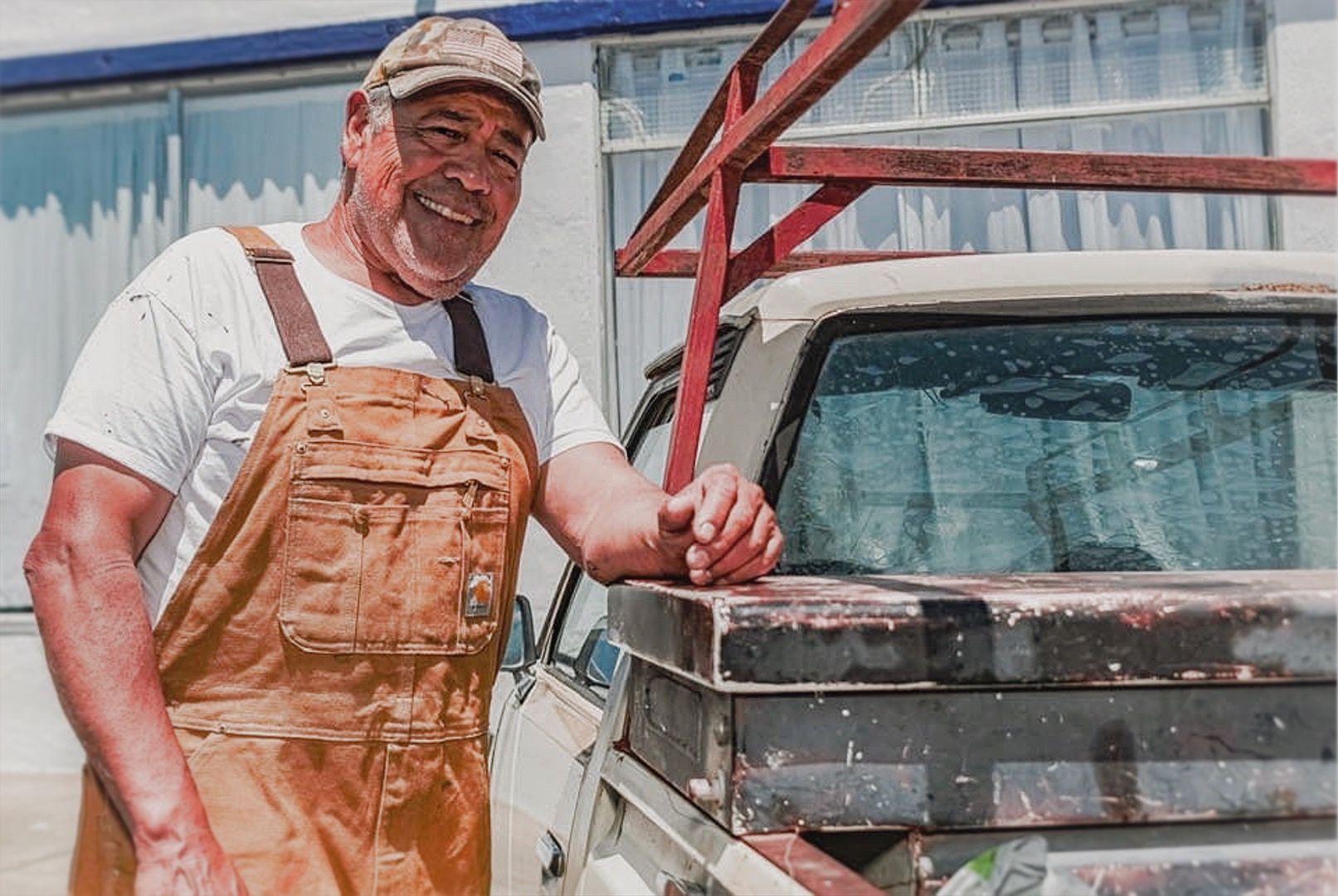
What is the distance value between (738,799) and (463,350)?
106 centimetres

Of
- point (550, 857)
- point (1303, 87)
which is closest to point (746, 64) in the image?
point (550, 857)

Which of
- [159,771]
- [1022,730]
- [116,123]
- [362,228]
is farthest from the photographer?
[116,123]

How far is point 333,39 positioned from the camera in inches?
275

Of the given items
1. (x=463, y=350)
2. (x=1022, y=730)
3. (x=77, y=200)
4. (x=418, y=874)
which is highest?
(x=77, y=200)

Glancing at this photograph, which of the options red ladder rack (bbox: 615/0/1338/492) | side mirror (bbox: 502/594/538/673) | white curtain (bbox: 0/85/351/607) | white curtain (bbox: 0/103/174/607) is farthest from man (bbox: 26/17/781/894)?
white curtain (bbox: 0/103/174/607)

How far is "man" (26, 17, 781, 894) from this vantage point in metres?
1.85

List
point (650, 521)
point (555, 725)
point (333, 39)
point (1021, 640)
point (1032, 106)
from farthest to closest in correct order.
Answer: point (333, 39), point (1032, 106), point (555, 725), point (650, 521), point (1021, 640)

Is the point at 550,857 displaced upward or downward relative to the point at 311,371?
downward

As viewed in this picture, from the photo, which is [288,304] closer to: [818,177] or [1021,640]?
[818,177]

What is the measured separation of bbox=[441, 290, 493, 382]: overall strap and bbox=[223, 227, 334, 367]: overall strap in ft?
0.80

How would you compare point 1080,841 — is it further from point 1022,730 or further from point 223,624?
point 223,624

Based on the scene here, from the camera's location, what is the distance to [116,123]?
24.7 feet

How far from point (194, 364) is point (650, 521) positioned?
0.70 meters

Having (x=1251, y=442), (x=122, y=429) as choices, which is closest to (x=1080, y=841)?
(x=1251, y=442)
